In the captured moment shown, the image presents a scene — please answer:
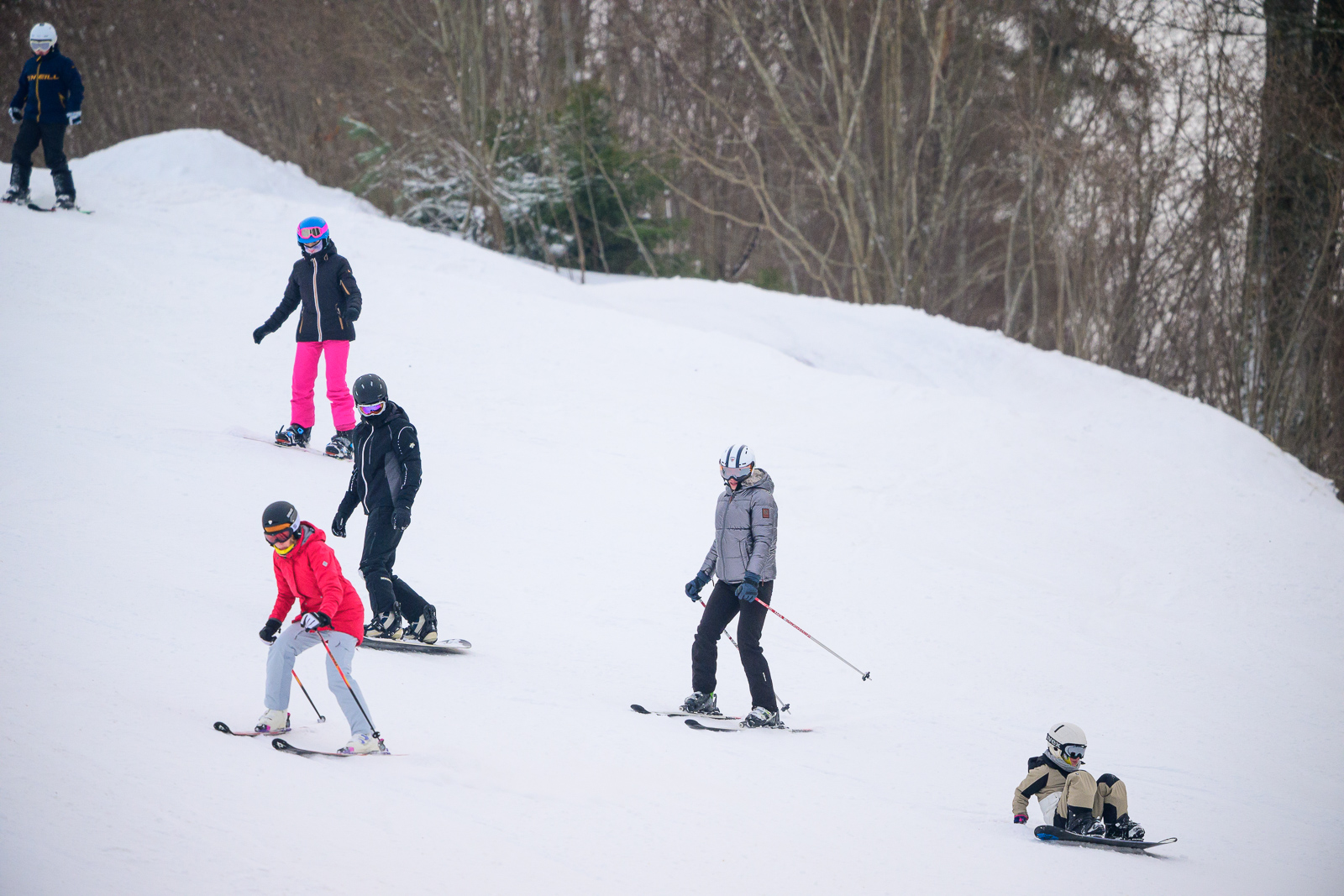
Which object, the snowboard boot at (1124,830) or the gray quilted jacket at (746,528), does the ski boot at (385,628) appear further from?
the snowboard boot at (1124,830)

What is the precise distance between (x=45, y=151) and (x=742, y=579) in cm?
1140

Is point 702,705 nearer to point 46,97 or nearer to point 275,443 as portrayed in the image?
point 275,443

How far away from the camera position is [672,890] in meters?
3.99

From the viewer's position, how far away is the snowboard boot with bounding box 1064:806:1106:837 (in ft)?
16.7

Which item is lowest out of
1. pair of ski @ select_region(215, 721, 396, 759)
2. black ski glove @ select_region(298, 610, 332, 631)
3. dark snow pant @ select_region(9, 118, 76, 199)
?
pair of ski @ select_region(215, 721, 396, 759)

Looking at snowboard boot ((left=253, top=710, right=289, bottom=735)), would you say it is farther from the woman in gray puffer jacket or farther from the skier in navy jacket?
the skier in navy jacket

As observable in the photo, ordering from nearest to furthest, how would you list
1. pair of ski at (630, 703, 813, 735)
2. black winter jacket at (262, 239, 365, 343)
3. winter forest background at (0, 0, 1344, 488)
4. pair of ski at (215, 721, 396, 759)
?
1. pair of ski at (215, 721, 396, 759)
2. pair of ski at (630, 703, 813, 735)
3. black winter jacket at (262, 239, 365, 343)
4. winter forest background at (0, 0, 1344, 488)

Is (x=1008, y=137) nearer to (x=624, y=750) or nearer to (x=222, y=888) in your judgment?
(x=624, y=750)

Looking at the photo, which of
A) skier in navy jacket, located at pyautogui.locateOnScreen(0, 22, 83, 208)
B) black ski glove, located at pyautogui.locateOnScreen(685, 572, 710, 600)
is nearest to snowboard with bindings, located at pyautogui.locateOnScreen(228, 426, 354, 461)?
black ski glove, located at pyautogui.locateOnScreen(685, 572, 710, 600)

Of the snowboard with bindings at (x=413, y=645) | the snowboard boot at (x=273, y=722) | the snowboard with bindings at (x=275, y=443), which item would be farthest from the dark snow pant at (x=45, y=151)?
the snowboard boot at (x=273, y=722)

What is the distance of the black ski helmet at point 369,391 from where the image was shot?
6289mm

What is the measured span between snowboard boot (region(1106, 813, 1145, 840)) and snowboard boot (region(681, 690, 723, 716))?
2225mm

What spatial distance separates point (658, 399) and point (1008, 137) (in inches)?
797

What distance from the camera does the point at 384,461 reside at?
21.1 feet
